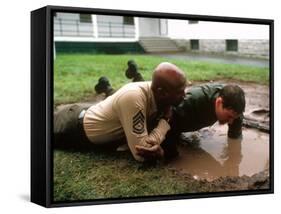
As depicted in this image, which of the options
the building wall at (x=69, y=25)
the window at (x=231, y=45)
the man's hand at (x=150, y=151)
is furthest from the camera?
the window at (x=231, y=45)

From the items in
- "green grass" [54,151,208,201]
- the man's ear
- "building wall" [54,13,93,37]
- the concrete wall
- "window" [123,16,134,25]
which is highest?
"window" [123,16,134,25]

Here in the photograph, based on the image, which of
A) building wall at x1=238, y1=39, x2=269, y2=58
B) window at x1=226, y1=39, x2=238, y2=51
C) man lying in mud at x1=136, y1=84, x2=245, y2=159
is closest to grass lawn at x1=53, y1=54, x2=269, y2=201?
man lying in mud at x1=136, y1=84, x2=245, y2=159

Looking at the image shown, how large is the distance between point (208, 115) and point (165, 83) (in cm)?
42

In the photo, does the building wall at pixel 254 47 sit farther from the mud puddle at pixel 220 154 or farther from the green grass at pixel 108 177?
the green grass at pixel 108 177

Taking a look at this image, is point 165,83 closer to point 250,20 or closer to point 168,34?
point 168,34

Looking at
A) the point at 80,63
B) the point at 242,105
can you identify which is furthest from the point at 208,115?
the point at 80,63

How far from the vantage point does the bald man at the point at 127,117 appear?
180 inches

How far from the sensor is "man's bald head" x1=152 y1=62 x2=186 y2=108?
4.71 m

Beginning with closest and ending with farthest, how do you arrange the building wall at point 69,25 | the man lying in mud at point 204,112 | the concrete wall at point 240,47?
the building wall at point 69,25 → the man lying in mud at point 204,112 → the concrete wall at point 240,47

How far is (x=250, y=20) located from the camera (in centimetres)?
514

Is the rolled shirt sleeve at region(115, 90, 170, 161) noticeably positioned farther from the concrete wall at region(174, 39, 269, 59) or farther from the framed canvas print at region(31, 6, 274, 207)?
the concrete wall at region(174, 39, 269, 59)

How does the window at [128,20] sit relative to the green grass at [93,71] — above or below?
above

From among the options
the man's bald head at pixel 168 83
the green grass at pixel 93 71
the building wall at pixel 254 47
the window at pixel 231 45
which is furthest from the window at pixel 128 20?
the building wall at pixel 254 47

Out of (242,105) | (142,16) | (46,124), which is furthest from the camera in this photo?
(242,105)
